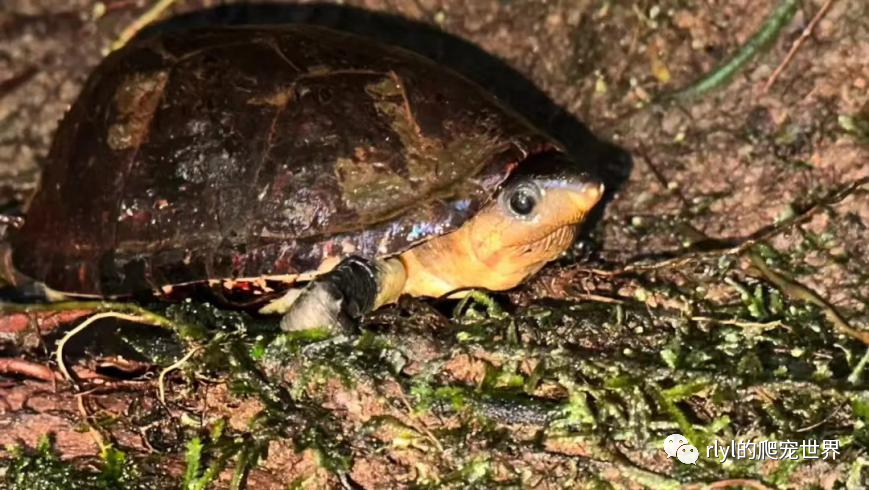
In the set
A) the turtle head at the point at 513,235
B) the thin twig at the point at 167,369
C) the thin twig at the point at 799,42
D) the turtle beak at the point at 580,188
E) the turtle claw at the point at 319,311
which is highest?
the thin twig at the point at 799,42

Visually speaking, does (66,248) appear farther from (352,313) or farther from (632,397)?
(632,397)

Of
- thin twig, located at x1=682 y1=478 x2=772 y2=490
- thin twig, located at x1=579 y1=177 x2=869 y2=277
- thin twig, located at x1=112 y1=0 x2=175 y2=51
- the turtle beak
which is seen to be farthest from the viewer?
thin twig, located at x1=112 y1=0 x2=175 y2=51

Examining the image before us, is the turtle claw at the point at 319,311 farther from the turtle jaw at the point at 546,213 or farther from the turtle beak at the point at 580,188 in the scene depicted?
the turtle beak at the point at 580,188

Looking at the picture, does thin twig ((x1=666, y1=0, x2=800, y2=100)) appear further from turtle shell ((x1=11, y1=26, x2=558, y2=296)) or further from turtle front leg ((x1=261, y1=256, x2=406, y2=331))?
turtle front leg ((x1=261, y1=256, x2=406, y2=331))

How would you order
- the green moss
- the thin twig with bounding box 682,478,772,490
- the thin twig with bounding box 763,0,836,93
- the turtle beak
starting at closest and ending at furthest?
the thin twig with bounding box 682,478,772,490 → the green moss → the turtle beak → the thin twig with bounding box 763,0,836,93

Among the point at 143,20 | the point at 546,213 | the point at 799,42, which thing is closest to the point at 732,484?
the point at 546,213

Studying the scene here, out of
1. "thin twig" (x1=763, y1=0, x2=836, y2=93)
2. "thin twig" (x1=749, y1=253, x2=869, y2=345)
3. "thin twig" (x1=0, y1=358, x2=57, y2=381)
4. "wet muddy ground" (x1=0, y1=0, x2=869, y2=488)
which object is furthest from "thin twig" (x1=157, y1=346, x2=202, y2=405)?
"thin twig" (x1=763, y1=0, x2=836, y2=93)

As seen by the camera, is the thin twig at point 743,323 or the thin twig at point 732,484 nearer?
the thin twig at point 732,484

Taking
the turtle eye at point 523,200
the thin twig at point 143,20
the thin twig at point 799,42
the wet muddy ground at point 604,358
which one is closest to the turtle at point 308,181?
the turtle eye at point 523,200
